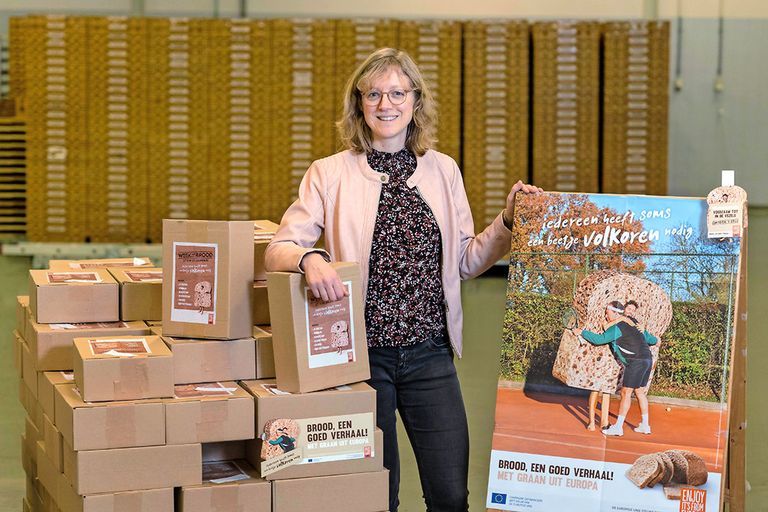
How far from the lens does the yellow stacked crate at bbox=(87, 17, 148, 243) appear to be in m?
11.0

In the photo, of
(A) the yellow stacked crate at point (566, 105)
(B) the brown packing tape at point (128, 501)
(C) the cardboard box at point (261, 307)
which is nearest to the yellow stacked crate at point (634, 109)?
(A) the yellow stacked crate at point (566, 105)

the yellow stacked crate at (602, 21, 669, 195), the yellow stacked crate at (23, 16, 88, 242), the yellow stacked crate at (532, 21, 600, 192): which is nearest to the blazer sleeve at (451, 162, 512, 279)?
the yellow stacked crate at (532, 21, 600, 192)

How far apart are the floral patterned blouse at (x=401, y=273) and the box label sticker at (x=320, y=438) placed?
25 cm

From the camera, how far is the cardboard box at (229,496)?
2.93 meters

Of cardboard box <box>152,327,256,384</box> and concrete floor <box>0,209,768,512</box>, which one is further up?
cardboard box <box>152,327,256,384</box>

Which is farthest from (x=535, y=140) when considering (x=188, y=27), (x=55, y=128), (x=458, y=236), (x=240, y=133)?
(x=458, y=236)

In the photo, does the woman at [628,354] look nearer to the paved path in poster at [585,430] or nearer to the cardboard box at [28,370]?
the paved path in poster at [585,430]

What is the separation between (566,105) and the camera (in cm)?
1127

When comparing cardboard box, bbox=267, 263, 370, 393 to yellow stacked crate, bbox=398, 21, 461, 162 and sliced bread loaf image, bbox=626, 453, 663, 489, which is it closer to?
sliced bread loaf image, bbox=626, 453, 663, 489

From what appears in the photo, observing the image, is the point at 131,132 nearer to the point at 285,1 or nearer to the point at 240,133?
the point at 240,133

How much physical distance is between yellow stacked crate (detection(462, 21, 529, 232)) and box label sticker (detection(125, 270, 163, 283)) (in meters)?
7.43

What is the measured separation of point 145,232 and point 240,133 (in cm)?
148

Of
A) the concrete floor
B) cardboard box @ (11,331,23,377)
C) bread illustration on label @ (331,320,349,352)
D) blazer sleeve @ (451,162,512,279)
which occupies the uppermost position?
blazer sleeve @ (451,162,512,279)

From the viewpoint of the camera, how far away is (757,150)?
14805 millimetres
